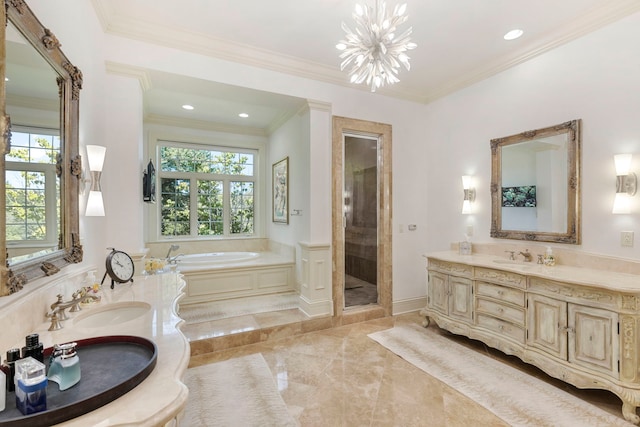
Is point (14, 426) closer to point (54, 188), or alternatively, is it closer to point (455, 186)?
point (54, 188)

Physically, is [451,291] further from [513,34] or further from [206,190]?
[206,190]

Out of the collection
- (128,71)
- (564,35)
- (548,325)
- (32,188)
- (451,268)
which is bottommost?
(548,325)

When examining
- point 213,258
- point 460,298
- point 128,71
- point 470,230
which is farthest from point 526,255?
point 213,258

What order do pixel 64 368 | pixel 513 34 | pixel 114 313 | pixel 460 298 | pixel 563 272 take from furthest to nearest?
pixel 460 298
pixel 513 34
pixel 563 272
pixel 114 313
pixel 64 368

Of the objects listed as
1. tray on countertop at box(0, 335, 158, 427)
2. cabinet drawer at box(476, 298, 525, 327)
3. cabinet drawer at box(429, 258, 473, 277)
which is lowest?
cabinet drawer at box(476, 298, 525, 327)

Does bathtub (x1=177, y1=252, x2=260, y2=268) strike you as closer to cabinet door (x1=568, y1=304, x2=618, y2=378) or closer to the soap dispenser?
the soap dispenser

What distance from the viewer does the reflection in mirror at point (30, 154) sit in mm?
1113

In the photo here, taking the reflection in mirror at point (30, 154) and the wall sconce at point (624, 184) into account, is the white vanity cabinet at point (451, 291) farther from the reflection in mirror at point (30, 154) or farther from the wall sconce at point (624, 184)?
the reflection in mirror at point (30, 154)

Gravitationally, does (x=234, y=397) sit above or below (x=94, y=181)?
below

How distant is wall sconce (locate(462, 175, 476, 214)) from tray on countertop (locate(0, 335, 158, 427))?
11.5 feet

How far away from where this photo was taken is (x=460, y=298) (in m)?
3.00

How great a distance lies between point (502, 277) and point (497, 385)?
35.5 inches

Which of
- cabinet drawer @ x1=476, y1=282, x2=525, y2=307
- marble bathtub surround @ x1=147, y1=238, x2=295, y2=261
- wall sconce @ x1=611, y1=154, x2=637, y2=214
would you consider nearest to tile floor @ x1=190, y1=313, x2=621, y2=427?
cabinet drawer @ x1=476, y1=282, x2=525, y2=307

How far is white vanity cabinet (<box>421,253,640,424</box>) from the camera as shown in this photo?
1.92 m
